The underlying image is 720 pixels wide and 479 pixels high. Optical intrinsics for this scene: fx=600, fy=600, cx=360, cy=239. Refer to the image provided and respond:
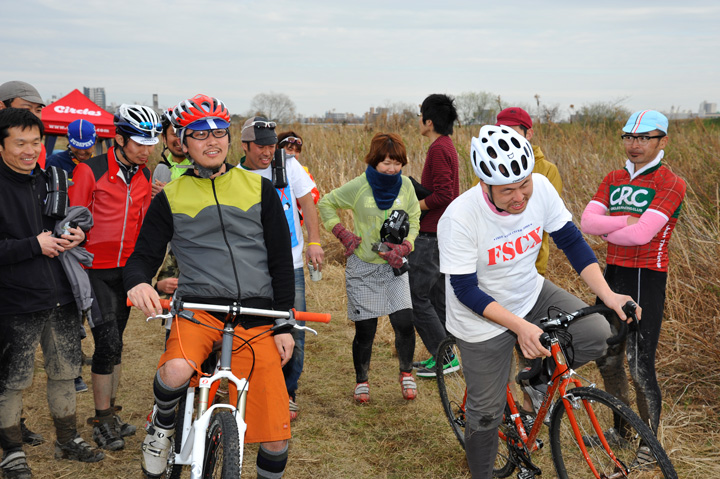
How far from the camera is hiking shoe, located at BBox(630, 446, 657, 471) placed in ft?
9.92

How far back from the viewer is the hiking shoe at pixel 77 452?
462 centimetres

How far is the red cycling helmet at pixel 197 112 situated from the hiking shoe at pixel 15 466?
270 centimetres

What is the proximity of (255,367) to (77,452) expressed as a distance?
87.9 inches

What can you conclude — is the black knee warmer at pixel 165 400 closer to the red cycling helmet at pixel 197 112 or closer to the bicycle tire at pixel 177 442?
the bicycle tire at pixel 177 442

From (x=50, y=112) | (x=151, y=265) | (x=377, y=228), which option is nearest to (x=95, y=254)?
(x=151, y=265)

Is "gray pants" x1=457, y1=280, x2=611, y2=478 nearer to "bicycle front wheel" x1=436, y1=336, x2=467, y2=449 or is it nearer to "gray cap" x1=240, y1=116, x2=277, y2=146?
"bicycle front wheel" x1=436, y1=336, x2=467, y2=449

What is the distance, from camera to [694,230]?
5945mm

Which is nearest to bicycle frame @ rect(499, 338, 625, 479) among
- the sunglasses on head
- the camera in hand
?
the camera in hand

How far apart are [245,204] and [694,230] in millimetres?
4656

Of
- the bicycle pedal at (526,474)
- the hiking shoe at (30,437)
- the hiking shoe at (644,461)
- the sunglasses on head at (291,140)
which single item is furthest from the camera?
the sunglasses on head at (291,140)

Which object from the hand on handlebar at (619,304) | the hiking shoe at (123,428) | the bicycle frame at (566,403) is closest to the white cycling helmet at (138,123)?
the hiking shoe at (123,428)

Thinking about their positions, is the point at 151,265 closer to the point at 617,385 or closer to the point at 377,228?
the point at 377,228

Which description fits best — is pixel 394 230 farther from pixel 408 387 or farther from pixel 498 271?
pixel 498 271

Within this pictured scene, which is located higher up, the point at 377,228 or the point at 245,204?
the point at 245,204
